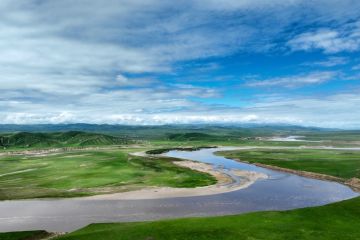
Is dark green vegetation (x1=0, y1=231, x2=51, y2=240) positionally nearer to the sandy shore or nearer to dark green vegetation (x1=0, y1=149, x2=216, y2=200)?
the sandy shore

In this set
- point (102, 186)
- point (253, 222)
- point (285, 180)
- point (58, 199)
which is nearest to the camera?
point (253, 222)

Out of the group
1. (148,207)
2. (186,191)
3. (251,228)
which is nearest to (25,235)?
(148,207)

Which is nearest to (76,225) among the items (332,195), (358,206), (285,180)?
(358,206)

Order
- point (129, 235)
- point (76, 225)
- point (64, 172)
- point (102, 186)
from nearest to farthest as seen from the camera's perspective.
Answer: point (129, 235) → point (76, 225) → point (102, 186) → point (64, 172)

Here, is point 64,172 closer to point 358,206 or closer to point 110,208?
point 110,208

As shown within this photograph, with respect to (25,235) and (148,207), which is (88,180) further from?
(25,235)

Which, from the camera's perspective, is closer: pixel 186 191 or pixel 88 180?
pixel 186 191

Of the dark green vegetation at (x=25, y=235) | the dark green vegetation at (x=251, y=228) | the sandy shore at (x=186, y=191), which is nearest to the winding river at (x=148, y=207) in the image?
the sandy shore at (x=186, y=191)
